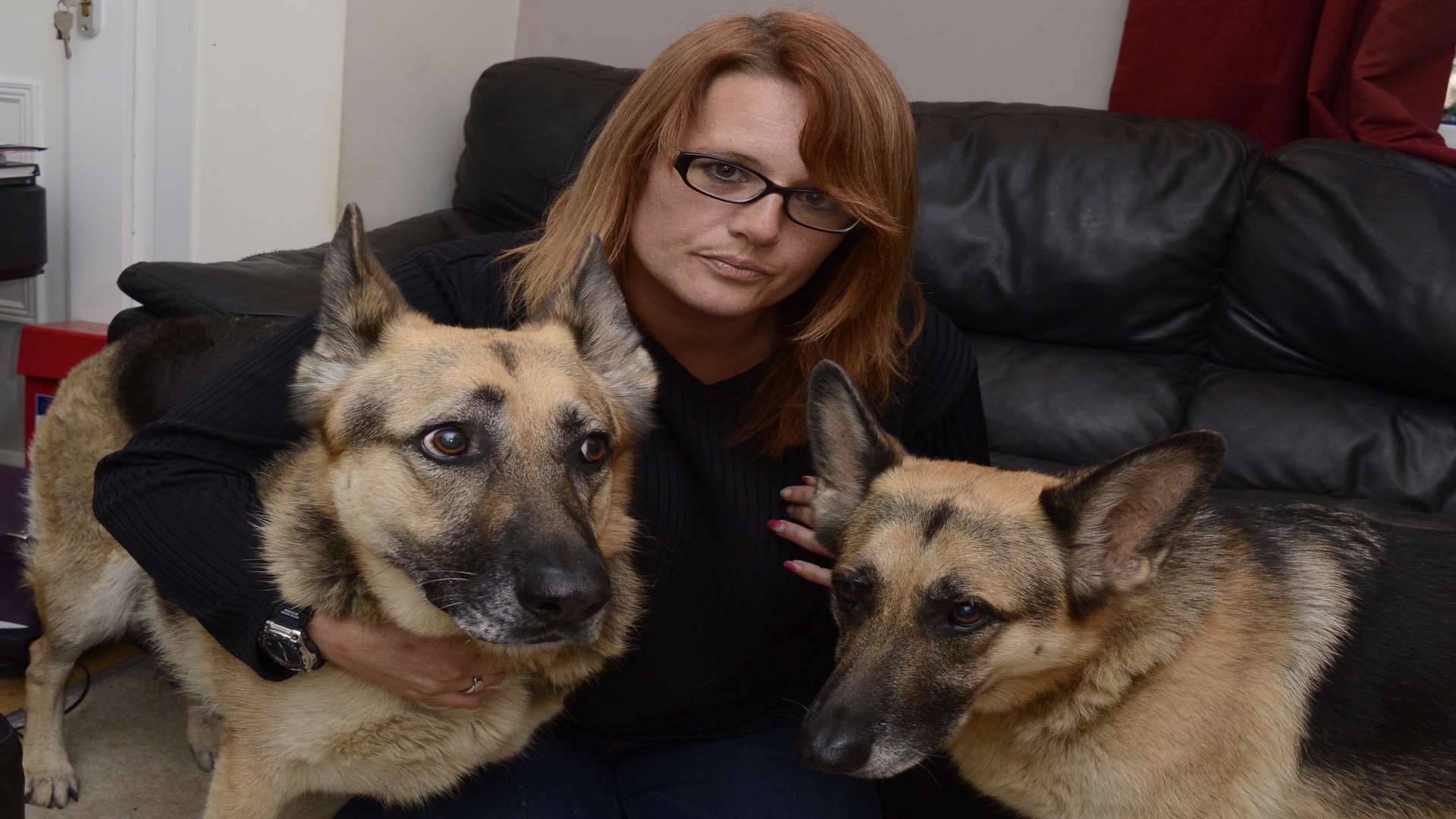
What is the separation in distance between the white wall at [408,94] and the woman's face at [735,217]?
6.72ft

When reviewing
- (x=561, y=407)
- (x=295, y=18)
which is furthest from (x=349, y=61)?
(x=561, y=407)

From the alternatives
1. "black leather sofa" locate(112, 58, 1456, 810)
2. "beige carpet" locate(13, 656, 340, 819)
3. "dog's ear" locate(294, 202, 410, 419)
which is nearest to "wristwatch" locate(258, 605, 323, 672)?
"dog's ear" locate(294, 202, 410, 419)

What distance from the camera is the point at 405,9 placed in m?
3.63

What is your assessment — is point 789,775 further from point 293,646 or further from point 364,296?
point 364,296

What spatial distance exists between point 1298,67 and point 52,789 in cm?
366

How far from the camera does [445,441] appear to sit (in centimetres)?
152

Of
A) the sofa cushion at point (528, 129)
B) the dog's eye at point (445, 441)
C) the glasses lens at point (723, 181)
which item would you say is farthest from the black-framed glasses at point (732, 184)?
the sofa cushion at point (528, 129)

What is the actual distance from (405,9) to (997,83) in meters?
2.01

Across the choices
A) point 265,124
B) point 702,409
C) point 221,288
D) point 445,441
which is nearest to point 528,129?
point 265,124

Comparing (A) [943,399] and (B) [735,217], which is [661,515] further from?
(A) [943,399]

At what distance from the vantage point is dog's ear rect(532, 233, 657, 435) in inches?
69.6

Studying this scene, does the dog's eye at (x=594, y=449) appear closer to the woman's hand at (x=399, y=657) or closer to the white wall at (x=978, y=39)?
the woman's hand at (x=399, y=657)

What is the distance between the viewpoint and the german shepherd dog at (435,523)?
145cm

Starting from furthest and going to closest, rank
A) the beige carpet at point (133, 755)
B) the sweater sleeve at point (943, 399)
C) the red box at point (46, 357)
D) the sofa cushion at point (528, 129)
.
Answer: the sofa cushion at point (528, 129)
the red box at point (46, 357)
the beige carpet at point (133, 755)
the sweater sleeve at point (943, 399)
